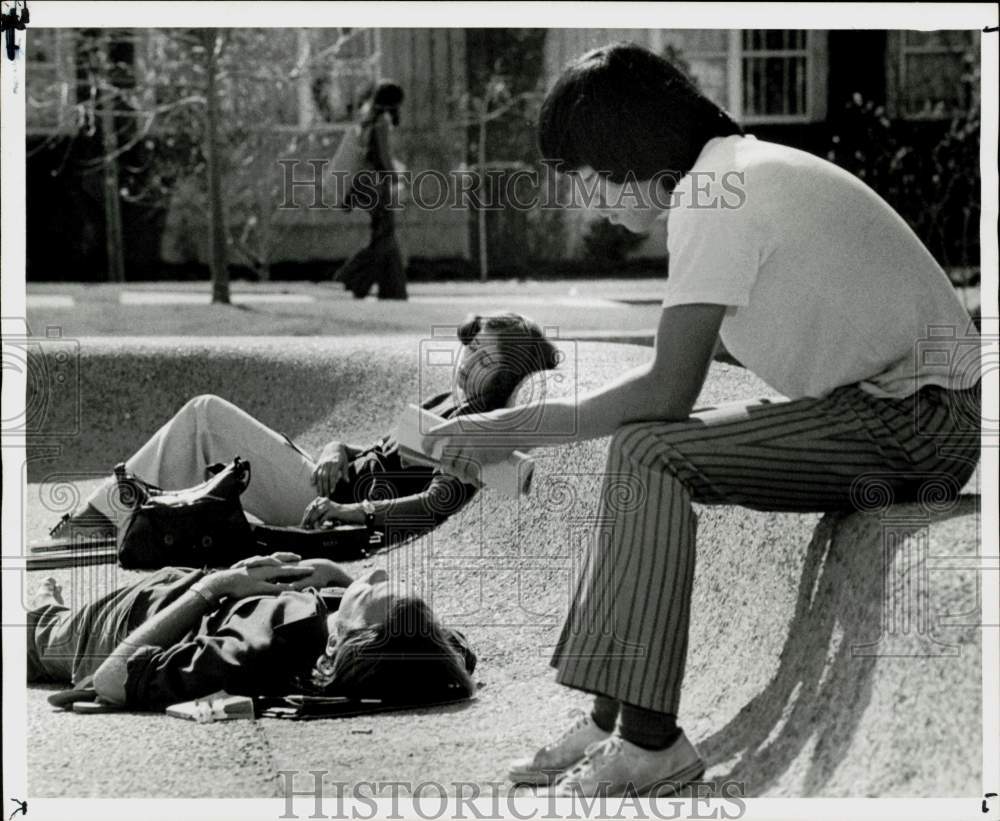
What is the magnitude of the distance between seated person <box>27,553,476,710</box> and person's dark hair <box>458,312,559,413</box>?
112cm

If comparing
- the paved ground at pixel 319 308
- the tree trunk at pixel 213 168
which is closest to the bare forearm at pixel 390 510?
the paved ground at pixel 319 308

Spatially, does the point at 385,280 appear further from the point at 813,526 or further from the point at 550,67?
the point at 813,526

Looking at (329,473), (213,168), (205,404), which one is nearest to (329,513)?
(329,473)

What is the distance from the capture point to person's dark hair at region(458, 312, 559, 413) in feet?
14.4

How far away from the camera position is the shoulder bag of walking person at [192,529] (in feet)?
13.6

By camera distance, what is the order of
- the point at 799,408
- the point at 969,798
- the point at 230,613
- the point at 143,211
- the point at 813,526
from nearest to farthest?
the point at 969,798 → the point at 799,408 → the point at 813,526 → the point at 230,613 → the point at 143,211

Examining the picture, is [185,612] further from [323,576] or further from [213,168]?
[213,168]

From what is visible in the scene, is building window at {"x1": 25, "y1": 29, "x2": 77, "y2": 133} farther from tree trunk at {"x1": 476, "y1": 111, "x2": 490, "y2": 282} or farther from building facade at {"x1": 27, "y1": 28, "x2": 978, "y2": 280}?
tree trunk at {"x1": 476, "y1": 111, "x2": 490, "y2": 282}

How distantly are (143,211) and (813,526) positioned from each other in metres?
11.7

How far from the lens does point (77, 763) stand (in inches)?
115

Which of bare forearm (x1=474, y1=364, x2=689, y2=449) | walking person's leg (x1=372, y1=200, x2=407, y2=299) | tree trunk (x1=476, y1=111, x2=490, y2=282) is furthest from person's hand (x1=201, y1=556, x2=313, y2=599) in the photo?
tree trunk (x1=476, y1=111, x2=490, y2=282)

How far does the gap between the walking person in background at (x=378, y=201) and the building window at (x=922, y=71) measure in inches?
201

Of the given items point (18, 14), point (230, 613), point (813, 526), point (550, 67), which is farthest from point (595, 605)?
point (550, 67)

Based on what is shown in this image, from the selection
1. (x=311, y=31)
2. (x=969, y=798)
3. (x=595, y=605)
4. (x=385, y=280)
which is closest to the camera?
(x=969, y=798)
